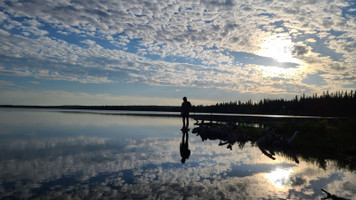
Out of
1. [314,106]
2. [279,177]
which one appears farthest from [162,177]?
[314,106]

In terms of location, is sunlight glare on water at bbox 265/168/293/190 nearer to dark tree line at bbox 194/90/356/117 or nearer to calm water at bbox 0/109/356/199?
calm water at bbox 0/109/356/199

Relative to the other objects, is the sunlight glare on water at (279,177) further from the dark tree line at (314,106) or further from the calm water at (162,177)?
the dark tree line at (314,106)

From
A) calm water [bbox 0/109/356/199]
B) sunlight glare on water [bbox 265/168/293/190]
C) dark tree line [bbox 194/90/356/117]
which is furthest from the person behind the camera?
dark tree line [bbox 194/90/356/117]

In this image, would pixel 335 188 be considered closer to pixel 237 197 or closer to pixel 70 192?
pixel 237 197

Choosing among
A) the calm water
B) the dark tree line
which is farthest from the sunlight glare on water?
the dark tree line

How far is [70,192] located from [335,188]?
913cm

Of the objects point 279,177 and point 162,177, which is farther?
point 279,177

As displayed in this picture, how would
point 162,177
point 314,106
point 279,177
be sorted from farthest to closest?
point 314,106 < point 279,177 < point 162,177

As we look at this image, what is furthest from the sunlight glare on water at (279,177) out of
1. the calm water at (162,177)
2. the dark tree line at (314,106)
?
the dark tree line at (314,106)

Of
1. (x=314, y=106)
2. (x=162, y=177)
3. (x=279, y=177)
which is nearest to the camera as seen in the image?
(x=162, y=177)

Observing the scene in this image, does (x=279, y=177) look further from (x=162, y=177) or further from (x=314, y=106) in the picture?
(x=314, y=106)

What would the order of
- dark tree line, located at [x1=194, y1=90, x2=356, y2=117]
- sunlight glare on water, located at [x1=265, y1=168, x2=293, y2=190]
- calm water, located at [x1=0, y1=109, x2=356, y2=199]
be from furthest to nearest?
1. dark tree line, located at [x1=194, y1=90, x2=356, y2=117]
2. sunlight glare on water, located at [x1=265, y1=168, x2=293, y2=190]
3. calm water, located at [x1=0, y1=109, x2=356, y2=199]

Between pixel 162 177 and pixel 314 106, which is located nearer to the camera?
pixel 162 177

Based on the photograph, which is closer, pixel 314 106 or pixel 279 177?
pixel 279 177
